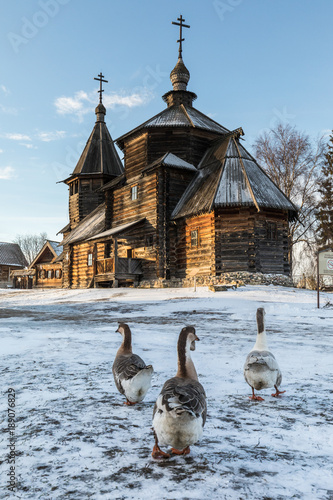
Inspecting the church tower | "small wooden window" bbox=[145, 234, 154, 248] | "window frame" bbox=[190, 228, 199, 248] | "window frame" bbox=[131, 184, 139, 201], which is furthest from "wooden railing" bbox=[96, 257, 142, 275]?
the church tower

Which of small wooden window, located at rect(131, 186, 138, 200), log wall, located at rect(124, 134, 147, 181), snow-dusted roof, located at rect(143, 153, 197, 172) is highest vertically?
log wall, located at rect(124, 134, 147, 181)

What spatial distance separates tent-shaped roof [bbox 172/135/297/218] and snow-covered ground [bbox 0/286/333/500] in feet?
45.3

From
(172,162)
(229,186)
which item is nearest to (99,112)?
(172,162)

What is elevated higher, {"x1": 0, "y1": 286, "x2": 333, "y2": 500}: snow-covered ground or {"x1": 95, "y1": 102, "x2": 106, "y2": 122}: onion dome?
{"x1": 95, "y1": 102, "x2": 106, "y2": 122}: onion dome

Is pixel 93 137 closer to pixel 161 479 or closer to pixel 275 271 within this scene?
pixel 275 271

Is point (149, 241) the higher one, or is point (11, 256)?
point (11, 256)

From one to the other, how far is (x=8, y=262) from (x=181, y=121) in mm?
39861

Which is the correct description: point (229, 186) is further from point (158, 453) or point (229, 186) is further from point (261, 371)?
point (158, 453)

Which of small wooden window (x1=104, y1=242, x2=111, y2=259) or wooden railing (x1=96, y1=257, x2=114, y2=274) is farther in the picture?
small wooden window (x1=104, y1=242, x2=111, y2=259)

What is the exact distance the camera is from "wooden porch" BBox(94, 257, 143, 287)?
23938 millimetres

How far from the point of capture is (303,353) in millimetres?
6383

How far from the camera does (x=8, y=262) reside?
184 feet

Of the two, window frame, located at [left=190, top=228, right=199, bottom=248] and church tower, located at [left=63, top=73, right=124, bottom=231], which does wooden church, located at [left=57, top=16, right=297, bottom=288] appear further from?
church tower, located at [left=63, top=73, right=124, bottom=231]

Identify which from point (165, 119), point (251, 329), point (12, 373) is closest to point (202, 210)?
point (165, 119)
